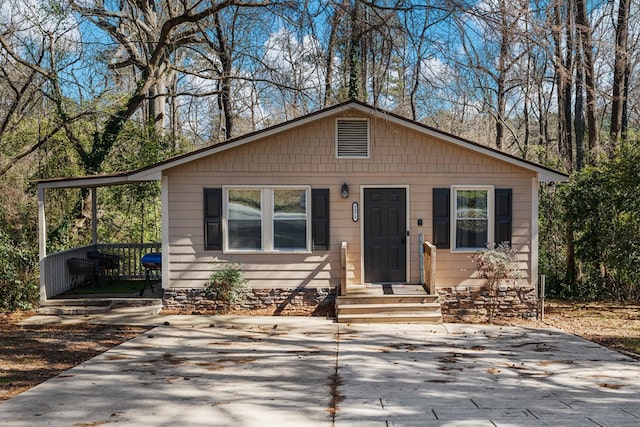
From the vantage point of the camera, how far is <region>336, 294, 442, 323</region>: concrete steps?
31.7 feet

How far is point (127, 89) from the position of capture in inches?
662

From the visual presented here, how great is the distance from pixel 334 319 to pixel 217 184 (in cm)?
356

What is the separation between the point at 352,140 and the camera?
→ 10578 mm

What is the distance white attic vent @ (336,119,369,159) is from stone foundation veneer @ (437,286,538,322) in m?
3.25

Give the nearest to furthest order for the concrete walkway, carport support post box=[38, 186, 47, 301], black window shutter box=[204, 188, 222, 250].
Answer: the concrete walkway, carport support post box=[38, 186, 47, 301], black window shutter box=[204, 188, 222, 250]

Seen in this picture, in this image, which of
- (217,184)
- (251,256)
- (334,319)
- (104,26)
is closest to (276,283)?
(251,256)

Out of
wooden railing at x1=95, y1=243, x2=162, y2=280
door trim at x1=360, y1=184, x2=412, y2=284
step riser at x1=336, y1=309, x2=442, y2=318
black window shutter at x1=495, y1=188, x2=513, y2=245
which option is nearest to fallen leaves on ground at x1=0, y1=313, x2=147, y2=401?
wooden railing at x1=95, y1=243, x2=162, y2=280

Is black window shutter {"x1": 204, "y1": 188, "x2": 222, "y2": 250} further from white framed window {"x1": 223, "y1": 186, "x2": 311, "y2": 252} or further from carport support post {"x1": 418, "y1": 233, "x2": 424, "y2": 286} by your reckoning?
carport support post {"x1": 418, "y1": 233, "x2": 424, "y2": 286}

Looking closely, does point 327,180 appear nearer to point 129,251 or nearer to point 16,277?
point 129,251

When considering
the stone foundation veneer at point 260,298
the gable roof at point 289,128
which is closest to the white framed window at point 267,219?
the stone foundation veneer at point 260,298

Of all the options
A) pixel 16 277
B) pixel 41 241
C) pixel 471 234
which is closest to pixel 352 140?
pixel 471 234

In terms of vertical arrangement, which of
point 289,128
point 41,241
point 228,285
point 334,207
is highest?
point 289,128

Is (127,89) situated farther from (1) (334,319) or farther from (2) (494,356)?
(2) (494,356)

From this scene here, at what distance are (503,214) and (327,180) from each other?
11.9 ft
